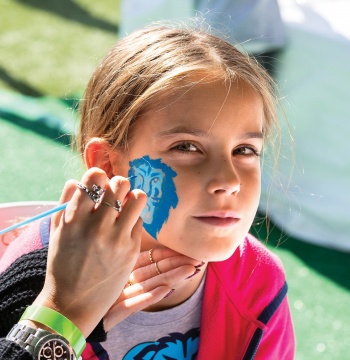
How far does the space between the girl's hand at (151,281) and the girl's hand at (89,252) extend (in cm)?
26

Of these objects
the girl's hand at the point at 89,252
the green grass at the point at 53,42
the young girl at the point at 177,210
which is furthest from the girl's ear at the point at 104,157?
the green grass at the point at 53,42

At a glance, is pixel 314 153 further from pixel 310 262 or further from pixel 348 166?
pixel 310 262

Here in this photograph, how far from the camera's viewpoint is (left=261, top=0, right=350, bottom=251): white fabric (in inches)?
125

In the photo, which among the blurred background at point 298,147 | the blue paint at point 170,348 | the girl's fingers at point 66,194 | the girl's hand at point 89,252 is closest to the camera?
the girl's hand at point 89,252

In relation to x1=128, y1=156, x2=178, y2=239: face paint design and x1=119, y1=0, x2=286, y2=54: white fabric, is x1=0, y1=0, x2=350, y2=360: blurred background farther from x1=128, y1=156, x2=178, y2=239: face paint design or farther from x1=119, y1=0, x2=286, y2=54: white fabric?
x1=128, y1=156, x2=178, y2=239: face paint design

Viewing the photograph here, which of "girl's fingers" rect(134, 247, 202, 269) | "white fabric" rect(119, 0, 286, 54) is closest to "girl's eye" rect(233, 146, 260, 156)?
"girl's fingers" rect(134, 247, 202, 269)

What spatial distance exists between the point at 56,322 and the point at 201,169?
19.1 inches

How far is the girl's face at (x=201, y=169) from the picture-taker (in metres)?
1.49

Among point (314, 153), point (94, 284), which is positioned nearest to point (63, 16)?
point (314, 153)

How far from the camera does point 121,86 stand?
5.39 ft

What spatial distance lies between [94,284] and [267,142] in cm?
84

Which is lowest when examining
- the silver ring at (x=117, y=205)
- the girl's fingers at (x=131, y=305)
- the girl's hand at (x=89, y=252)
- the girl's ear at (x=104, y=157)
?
the girl's fingers at (x=131, y=305)

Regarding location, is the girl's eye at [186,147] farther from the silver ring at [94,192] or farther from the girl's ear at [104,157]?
the silver ring at [94,192]

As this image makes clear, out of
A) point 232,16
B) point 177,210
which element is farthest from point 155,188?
point 232,16
